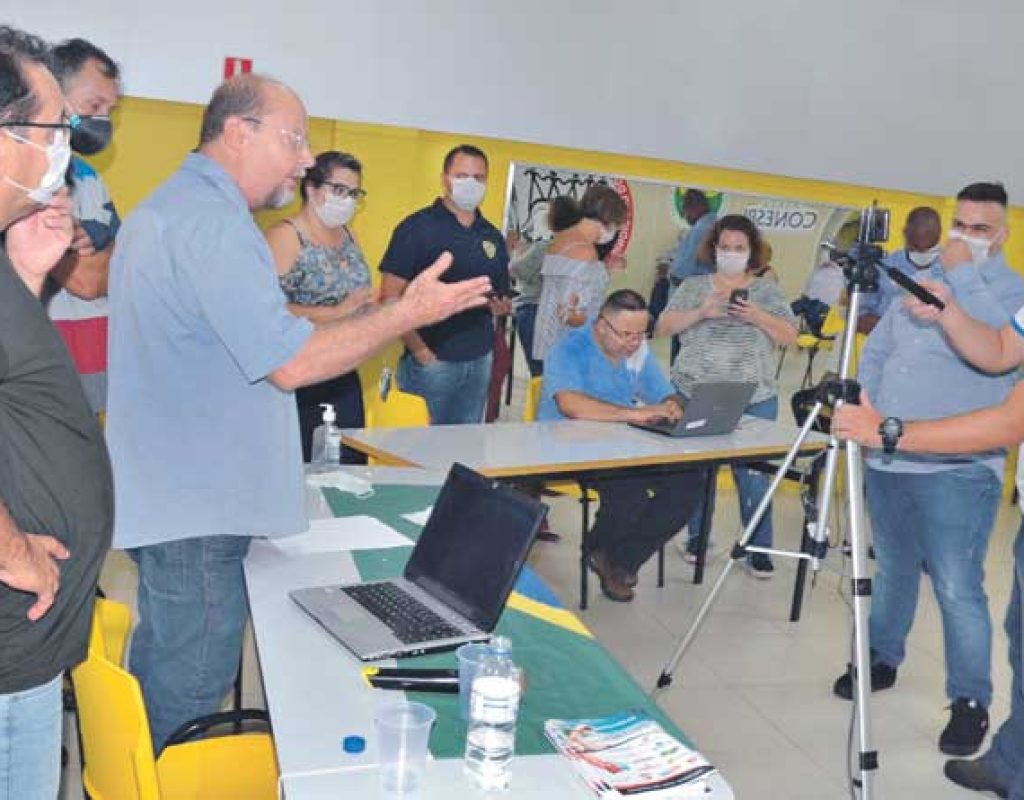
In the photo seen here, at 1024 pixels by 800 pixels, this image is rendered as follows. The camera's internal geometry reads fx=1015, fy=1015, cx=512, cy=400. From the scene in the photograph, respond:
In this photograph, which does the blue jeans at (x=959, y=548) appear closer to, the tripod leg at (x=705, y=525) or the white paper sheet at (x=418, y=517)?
the tripod leg at (x=705, y=525)

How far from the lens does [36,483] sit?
4.64ft

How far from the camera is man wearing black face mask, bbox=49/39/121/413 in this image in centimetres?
296

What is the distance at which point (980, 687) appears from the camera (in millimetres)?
3100

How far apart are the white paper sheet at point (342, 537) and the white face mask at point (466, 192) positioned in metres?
2.02

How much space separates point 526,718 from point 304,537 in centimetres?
89

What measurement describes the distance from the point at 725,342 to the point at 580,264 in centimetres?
93

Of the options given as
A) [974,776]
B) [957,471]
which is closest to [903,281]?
[957,471]

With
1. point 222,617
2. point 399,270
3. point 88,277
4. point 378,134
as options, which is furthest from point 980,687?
point 378,134

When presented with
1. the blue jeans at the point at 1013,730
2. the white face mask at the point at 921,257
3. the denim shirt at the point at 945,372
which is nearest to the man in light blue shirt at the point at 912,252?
the white face mask at the point at 921,257

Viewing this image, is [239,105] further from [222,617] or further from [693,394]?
[693,394]

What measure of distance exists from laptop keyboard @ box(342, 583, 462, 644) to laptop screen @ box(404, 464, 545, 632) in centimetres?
5

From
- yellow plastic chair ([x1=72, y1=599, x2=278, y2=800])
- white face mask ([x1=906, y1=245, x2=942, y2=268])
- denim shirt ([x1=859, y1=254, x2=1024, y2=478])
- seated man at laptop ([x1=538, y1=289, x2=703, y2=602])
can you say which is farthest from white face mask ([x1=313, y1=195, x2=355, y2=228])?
white face mask ([x1=906, y1=245, x2=942, y2=268])

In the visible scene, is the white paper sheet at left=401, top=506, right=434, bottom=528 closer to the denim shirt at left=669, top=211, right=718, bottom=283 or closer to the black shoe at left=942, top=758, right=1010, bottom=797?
the black shoe at left=942, top=758, right=1010, bottom=797

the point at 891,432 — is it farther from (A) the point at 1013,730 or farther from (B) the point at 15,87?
(B) the point at 15,87
